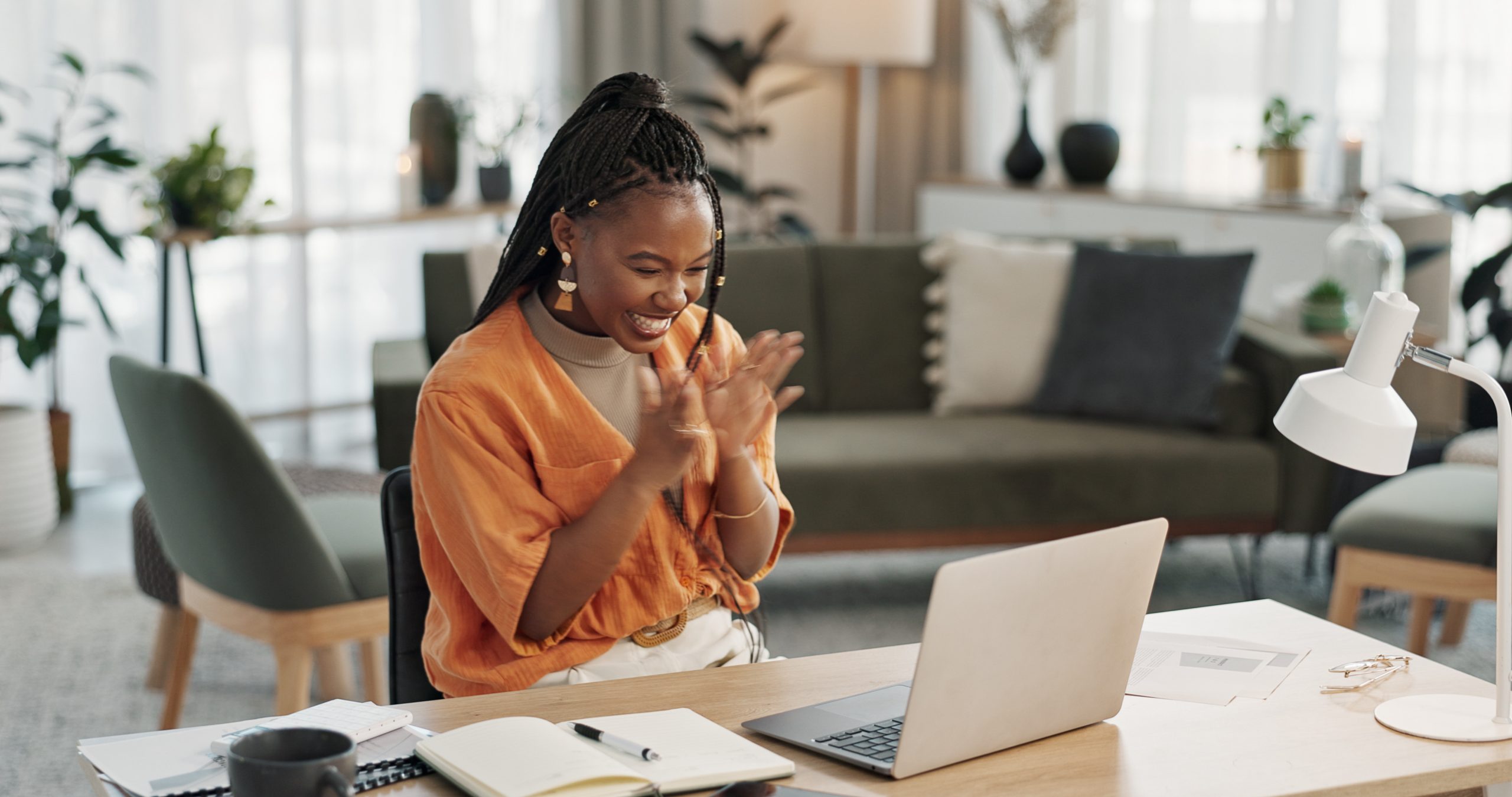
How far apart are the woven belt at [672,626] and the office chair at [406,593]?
24cm

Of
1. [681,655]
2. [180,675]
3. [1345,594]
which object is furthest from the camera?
[1345,594]

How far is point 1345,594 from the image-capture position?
272cm

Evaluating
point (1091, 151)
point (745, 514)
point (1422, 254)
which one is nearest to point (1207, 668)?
point (745, 514)

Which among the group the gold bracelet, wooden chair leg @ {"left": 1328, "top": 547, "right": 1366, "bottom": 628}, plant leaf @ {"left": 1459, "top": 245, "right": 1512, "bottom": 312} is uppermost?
plant leaf @ {"left": 1459, "top": 245, "right": 1512, "bottom": 312}

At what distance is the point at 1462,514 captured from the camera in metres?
2.61

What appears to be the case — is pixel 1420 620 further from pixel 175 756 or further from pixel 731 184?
pixel 731 184

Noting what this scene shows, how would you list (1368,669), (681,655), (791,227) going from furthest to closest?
(791,227) < (681,655) < (1368,669)

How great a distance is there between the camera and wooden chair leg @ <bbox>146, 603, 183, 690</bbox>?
110 inches

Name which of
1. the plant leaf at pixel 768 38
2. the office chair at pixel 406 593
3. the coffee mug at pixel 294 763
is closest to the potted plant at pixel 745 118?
the plant leaf at pixel 768 38

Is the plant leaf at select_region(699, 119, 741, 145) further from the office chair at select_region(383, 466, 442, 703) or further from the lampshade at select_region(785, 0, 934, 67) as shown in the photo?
the office chair at select_region(383, 466, 442, 703)

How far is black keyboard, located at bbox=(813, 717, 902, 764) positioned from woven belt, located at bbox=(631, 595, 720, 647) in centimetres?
32

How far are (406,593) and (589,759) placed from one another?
538 millimetres

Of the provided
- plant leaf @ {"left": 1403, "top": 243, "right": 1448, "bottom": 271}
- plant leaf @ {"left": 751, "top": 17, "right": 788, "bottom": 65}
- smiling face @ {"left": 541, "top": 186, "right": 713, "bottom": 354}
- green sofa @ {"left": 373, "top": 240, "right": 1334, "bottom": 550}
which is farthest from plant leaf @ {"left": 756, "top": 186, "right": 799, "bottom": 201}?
smiling face @ {"left": 541, "top": 186, "right": 713, "bottom": 354}

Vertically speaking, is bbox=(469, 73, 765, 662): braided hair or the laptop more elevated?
bbox=(469, 73, 765, 662): braided hair
